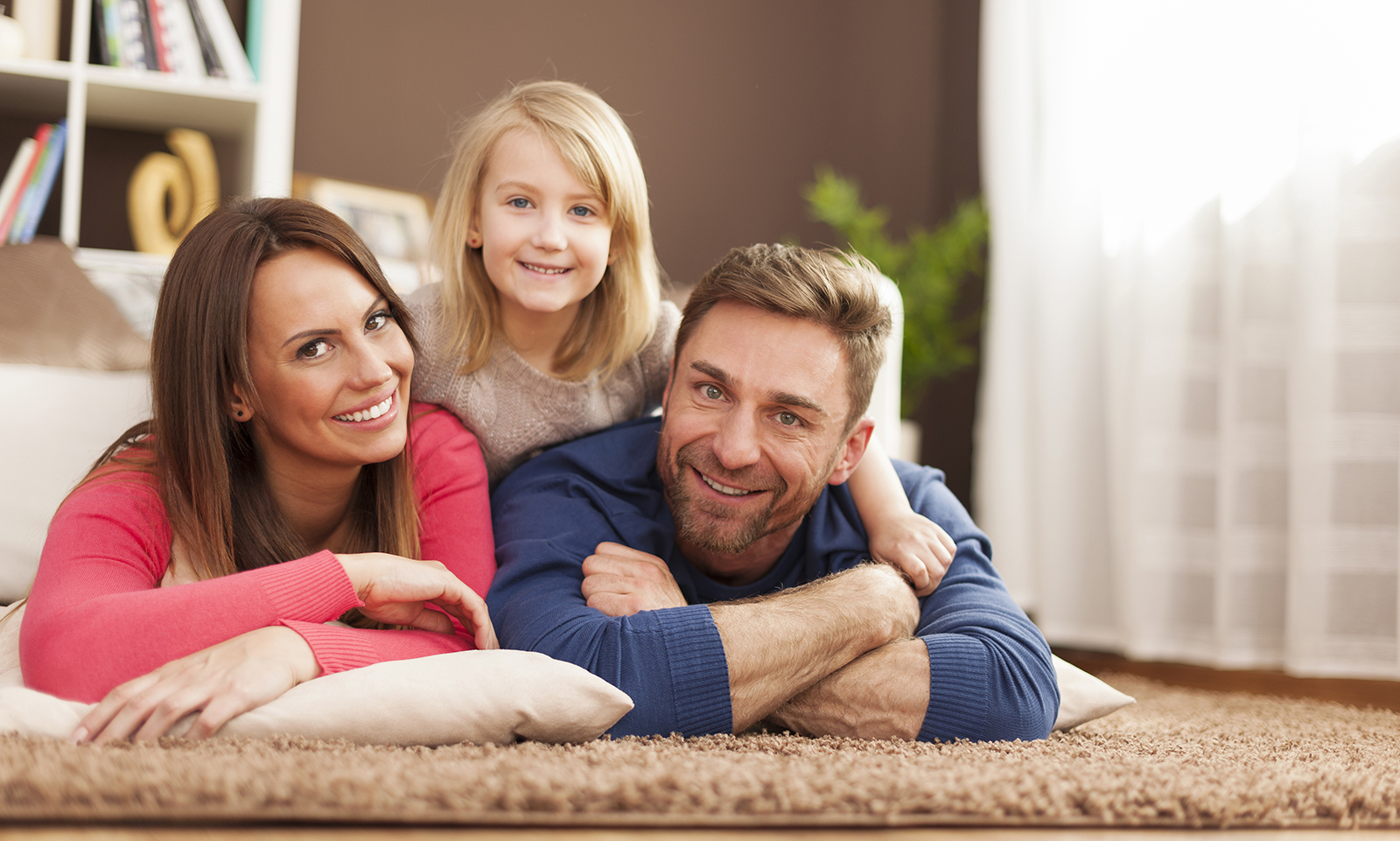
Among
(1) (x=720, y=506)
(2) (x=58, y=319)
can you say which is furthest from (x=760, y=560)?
(2) (x=58, y=319)

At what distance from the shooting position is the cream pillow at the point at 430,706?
1.04 meters

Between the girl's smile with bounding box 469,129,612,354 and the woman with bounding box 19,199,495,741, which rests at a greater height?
the girl's smile with bounding box 469,129,612,354

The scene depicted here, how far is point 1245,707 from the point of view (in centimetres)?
193

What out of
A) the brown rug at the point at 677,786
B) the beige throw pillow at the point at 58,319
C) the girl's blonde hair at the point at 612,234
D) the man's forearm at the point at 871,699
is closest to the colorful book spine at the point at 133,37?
the beige throw pillow at the point at 58,319

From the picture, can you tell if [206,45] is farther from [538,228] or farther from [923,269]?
[923,269]

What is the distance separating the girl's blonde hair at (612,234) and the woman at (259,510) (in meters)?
0.23

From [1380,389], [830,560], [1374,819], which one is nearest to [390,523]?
[830,560]

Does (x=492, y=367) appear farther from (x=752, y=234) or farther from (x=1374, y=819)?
(x=752, y=234)

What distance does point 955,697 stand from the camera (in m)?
1.29

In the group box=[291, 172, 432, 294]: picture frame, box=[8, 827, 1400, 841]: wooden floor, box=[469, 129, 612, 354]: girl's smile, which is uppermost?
box=[469, 129, 612, 354]: girl's smile

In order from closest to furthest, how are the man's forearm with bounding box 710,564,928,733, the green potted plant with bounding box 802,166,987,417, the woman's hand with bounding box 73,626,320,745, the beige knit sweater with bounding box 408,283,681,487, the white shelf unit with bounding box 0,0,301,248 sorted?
1. the woman's hand with bounding box 73,626,320,745
2. the man's forearm with bounding box 710,564,928,733
3. the beige knit sweater with bounding box 408,283,681,487
4. the white shelf unit with bounding box 0,0,301,248
5. the green potted plant with bounding box 802,166,987,417

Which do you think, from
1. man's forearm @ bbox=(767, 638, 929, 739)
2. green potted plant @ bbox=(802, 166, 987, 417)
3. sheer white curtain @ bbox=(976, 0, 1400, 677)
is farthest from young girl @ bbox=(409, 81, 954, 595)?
green potted plant @ bbox=(802, 166, 987, 417)

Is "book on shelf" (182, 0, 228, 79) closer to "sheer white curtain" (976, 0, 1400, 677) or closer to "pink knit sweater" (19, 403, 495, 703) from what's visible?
"pink knit sweater" (19, 403, 495, 703)

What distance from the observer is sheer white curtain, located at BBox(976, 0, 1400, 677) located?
2.16 meters
